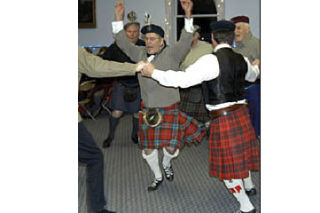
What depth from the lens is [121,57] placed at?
4.52 m

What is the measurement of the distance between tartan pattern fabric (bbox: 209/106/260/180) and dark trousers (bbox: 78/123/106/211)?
2.32ft

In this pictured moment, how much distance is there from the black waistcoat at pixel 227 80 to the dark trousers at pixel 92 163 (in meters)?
0.74

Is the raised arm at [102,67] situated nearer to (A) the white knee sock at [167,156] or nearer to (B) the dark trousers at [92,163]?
(B) the dark trousers at [92,163]

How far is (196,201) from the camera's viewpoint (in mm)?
3102

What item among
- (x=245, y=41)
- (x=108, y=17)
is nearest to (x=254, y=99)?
(x=245, y=41)

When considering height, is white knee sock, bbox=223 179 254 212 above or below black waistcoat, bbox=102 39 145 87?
below

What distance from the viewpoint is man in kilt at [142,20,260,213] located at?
8.18 feet

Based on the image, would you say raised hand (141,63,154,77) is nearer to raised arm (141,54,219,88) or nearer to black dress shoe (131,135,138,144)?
raised arm (141,54,219,88)

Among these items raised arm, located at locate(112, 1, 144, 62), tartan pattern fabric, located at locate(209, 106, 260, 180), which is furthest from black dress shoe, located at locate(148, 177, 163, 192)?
raised arm, located at locate(112, 1, 144, 62)

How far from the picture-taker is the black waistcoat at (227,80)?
249 centimetres

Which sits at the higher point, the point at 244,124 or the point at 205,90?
the point at 205,90
